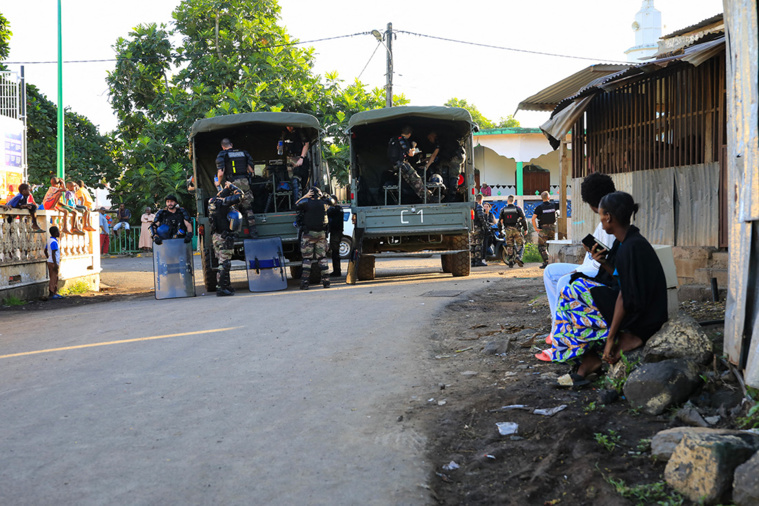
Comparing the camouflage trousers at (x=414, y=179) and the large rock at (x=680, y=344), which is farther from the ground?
the camouflage trousers at (x=414, y=179)

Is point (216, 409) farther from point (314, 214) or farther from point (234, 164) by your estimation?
point (234, 164)

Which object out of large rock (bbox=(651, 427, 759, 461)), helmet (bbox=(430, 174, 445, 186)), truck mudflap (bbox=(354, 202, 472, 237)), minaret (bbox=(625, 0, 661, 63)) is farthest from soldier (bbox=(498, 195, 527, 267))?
minaret (bbox=(625, 0, 661, 63))

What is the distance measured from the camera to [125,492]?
339 cm

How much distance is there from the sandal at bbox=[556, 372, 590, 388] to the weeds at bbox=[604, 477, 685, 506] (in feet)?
5.32

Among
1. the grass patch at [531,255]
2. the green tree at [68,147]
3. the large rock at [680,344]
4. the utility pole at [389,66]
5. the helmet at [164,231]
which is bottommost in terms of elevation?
the large rock at [680,344]

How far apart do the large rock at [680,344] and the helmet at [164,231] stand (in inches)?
377

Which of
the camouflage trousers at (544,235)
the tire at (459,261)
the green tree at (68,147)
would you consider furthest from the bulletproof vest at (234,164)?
the green tree at (68,147)

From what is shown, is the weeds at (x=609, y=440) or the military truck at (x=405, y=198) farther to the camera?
the military truck at (x=405, y=198)

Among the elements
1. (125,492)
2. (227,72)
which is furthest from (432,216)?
(227,72)

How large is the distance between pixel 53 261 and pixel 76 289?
1394 mm

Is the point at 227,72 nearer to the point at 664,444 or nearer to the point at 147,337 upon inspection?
the point at 147,337

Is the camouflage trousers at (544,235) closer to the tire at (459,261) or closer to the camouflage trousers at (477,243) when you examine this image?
the camouflage trousers at (477,243)

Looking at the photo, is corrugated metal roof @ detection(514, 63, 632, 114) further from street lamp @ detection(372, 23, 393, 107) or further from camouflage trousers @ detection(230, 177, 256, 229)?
street lamp @ detection(372, 23, 393, 107)

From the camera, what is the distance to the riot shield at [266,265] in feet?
42.5
